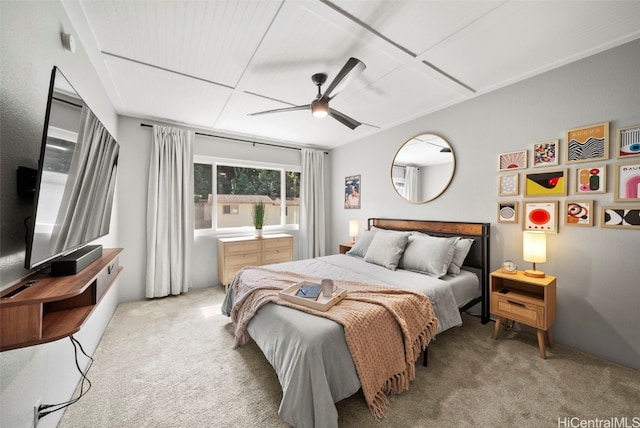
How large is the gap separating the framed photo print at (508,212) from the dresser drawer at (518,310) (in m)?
A: 0.81

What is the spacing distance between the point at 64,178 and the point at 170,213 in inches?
108

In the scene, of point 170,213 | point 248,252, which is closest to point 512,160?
point 248,252

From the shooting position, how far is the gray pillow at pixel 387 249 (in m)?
2.87

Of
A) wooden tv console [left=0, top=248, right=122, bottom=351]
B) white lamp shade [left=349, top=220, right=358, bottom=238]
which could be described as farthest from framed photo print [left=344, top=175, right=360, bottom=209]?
wooden tv console [left=0, top=248, right=122, bottom=351]

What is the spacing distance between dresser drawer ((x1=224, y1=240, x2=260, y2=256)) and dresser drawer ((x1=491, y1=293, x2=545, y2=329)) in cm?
320

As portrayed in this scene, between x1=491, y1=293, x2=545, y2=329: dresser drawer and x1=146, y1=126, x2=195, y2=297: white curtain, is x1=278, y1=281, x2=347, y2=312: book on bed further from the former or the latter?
x1=146, y1=126, x2=195, y2=297: white curtain

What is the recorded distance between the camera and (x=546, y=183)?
2.40m

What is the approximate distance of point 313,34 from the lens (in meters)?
1.84

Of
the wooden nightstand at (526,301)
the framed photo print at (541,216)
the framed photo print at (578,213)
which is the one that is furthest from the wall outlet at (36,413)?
the framed photo print at (578,213)

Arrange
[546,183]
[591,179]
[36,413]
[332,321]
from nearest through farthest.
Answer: [36,413] < [332,321] < [591,179] < [546,183]

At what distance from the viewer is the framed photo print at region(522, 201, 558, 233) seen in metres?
2.35

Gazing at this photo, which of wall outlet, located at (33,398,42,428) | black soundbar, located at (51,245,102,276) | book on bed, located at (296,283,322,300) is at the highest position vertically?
black soundbar, located at (51,245,102,276)

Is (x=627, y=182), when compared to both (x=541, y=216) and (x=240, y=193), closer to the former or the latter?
(x=541, y=216)

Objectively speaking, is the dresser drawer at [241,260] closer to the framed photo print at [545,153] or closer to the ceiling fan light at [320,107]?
the ceiling fan light at [320,107]
